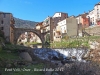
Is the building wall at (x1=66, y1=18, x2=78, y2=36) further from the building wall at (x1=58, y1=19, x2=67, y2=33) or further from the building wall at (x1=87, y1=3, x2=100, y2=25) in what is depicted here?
the building wall at (x1=87, y1=3, x2=100, y2=25)

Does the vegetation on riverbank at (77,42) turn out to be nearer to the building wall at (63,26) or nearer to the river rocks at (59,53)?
the river rocks at (59,53)

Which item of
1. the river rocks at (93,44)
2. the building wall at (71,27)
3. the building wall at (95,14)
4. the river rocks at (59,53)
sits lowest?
the river rocks at (59,53)

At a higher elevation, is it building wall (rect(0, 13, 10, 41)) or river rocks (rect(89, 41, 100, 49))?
building wall (rect(0, 13, 10, 41))

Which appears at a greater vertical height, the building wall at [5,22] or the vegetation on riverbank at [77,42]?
the building wall at [5,22]

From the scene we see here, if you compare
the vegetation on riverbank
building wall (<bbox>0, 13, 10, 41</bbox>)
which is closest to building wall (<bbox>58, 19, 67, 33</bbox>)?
the vegetation on riverbank

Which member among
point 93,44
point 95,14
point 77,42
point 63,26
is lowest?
point 93,44

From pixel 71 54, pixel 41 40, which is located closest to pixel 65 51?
pixel 71 54

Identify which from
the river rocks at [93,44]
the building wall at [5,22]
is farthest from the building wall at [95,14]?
the building wall at [5,22]

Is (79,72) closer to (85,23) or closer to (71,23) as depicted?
(71,23)

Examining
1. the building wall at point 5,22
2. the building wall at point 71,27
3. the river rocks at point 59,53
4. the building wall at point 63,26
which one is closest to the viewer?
the river rocks at point 59,53

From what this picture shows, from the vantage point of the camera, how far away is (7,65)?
77.9 ft

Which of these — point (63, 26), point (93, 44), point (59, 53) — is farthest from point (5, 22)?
point (93, 44)

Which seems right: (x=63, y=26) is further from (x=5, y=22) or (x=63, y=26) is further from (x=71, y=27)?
(x=5, y=22)

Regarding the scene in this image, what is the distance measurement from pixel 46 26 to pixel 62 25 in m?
10.7
